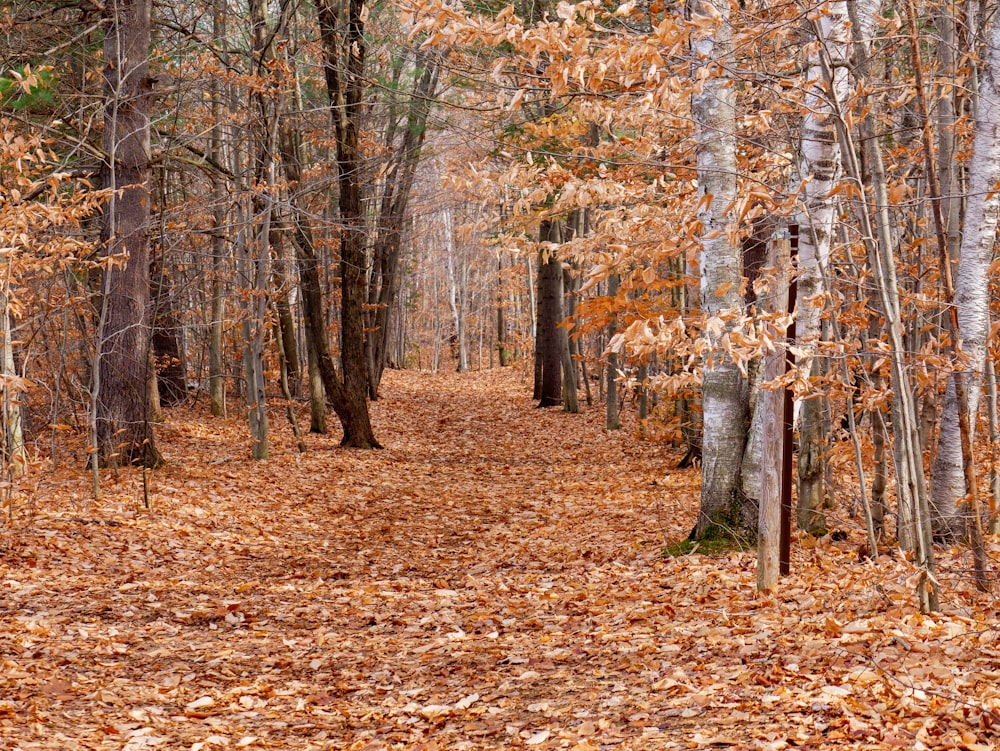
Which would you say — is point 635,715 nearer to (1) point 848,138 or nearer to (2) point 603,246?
(1) point 848,138

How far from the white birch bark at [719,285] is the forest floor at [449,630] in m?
0.55

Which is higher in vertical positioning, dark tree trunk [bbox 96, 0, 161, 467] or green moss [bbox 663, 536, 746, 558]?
dark tree trunk [bbox 96, 0, 161, 467]

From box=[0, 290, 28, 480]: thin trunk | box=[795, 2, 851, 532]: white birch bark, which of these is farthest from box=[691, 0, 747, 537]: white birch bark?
box=[0, 290, 28, 480]: thin trunk

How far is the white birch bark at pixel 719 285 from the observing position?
6.64m

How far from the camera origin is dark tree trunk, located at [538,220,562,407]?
19484 mm

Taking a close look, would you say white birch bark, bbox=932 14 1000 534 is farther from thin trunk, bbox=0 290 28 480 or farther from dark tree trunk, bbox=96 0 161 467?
dark tree trunk, bbox=96 0 161 467

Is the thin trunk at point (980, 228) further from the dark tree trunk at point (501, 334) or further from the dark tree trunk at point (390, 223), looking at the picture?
the dark tree trunk at point (501, 334)

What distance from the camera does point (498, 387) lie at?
27125mm

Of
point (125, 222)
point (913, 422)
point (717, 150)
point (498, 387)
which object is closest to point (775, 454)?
point (913, 422)

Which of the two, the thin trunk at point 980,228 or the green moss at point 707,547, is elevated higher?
the thin trunk at point 980,228

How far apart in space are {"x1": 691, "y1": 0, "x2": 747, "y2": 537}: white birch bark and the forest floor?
55 cm

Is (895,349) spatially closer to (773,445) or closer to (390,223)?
(773,445)

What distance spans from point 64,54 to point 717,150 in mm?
10586

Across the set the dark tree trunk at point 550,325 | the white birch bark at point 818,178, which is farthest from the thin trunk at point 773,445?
the dark tree trunk at point 550,325
